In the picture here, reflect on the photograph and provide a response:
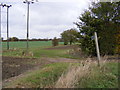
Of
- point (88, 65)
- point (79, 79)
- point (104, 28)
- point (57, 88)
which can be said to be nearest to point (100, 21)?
point (104, 28)

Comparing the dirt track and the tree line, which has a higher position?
the tree line

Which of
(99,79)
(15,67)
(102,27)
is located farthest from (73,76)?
(102,27)

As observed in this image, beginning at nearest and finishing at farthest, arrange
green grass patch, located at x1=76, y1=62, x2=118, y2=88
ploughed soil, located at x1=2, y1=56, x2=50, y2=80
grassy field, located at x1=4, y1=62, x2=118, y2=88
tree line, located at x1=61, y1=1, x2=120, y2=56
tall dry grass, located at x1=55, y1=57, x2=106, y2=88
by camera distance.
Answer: tall dry grass, located at x1=55, y1=57, x2=106, y2=88
grassy field, located at x1=4, y1=62, x2=118, y2=88
green grass patch, located at x1=76, y1=62, x2=118, y2=88
ploughed soil, located at x1=2, y1=56, x2=50, y2=80
tree line, located at x1=61, y1=1, x2=120, y2=56

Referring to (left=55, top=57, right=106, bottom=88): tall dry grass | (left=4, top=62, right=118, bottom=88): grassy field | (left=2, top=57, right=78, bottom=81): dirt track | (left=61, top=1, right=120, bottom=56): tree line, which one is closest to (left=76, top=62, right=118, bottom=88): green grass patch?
(left=4, top=62, right=118, bottom=88): grassy field

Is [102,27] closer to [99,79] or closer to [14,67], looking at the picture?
[14,67]

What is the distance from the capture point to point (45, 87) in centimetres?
429

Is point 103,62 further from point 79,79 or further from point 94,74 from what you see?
point 79,79

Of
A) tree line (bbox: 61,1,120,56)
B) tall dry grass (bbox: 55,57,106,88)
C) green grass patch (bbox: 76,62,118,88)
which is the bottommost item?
green grass patch (bbox: 76,62,118,88)

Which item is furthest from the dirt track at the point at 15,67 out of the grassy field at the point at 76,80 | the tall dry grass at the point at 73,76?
the tall dry grass at the point at 73,76

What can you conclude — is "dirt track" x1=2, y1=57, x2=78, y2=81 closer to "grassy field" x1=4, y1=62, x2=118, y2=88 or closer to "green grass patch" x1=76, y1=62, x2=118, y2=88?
"grassy field" x1=4, y1=62, x2=118, y2=88

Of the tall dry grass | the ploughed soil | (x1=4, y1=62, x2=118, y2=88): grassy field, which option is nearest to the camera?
the tall dry grass

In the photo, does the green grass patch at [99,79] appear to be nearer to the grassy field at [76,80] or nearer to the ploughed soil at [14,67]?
the grassy field at [76,80]

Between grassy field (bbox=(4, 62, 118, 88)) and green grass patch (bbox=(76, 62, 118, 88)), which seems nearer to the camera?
grassy field (bbox=(4, 62, 118, 88))

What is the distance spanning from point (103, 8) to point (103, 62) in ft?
30.3
